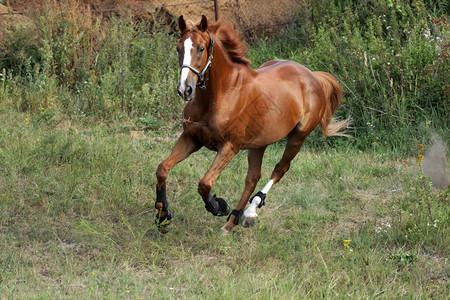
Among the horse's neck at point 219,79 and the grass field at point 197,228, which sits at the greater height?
the horse's neck at point 219,79

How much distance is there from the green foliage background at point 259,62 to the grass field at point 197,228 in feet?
2.17

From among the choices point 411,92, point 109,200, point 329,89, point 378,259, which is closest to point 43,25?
point 109,200

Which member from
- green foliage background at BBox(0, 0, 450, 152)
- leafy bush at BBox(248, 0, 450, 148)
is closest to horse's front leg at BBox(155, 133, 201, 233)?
leafy bush at BBox(248, 0, 450, 148)

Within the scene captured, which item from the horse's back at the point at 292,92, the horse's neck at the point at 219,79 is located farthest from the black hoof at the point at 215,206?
the horse's back at the point at 292,92

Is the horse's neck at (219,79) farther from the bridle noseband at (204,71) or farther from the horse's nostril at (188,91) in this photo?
the horse's nostril at (188,91)

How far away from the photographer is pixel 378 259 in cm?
478

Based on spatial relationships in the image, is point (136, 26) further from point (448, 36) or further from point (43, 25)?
point (448, 36)

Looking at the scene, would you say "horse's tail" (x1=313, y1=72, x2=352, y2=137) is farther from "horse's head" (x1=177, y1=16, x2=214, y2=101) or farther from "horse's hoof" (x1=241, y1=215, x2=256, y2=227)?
"horse's head" (x1=177, y1=16, x2=214, y2=101)

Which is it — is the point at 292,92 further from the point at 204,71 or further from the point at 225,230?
the point at 225,230

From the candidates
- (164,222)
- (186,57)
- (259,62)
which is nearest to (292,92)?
(186,57)

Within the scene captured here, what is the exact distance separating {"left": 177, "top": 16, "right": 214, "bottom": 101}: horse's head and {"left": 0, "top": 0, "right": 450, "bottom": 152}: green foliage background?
12.4 ft

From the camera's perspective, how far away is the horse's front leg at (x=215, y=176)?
4.77 meters

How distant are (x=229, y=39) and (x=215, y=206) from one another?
145 centimetres

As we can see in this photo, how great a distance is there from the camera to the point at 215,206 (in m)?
5.01
